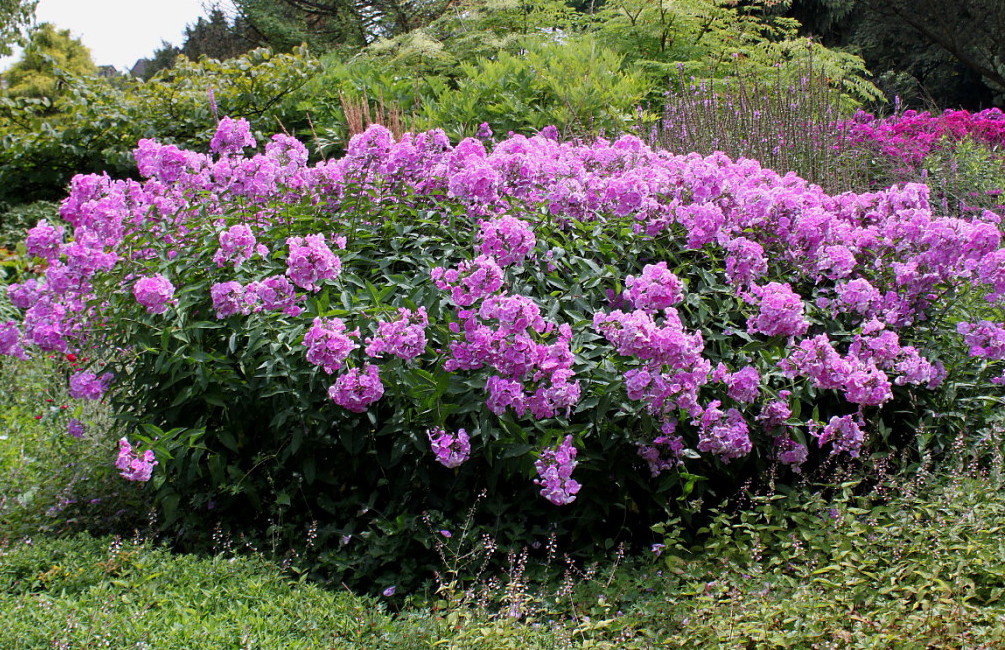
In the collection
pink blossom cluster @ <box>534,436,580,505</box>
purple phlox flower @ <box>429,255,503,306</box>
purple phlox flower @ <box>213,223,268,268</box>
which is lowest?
pink blossom cluster @ <box>534,436,580,505</box>

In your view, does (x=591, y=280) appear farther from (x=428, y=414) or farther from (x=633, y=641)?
(x=633, y=641)

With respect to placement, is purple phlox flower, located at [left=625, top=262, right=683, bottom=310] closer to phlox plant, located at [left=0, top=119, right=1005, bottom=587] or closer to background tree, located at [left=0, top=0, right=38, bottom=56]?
phlox plant, located at [left=0, top=119, right=1005, bottom=587]

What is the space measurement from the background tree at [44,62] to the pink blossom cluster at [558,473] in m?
20.8

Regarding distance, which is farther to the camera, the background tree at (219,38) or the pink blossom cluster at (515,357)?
the background tree at (219,38)

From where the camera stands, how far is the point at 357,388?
3.23m

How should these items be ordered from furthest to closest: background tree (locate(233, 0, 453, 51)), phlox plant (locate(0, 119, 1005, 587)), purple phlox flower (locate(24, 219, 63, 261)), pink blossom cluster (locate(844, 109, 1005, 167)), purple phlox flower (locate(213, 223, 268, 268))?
background tree (locate(233, 0, 453, 51)) → pink blossom cluster (locate(844, 109, 1005, 167)) → purple phlox flower (locate(24, 219, 63, 261)) → purple phlox flower (locate(213, 223, 268, 268)) → phlox plant (locate(0, 119, 1005, 587))

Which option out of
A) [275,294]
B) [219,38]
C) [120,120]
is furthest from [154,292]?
[219,38]

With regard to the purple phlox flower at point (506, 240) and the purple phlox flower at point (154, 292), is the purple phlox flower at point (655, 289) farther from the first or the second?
the purple phlox flower at point (154, 292)

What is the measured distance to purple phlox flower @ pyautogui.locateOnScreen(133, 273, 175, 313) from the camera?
352cm

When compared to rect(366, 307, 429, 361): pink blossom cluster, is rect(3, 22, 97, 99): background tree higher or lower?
higher

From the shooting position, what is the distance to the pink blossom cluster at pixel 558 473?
130 inches

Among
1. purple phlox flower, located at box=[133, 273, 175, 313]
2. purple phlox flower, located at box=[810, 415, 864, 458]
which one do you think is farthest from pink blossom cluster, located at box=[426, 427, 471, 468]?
purple phlox flower, located at box=[810, 415, 864, 458]

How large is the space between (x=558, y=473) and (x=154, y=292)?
5.70ft

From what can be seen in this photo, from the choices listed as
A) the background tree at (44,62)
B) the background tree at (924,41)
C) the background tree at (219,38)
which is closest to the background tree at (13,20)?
the background tree at (44,62)
